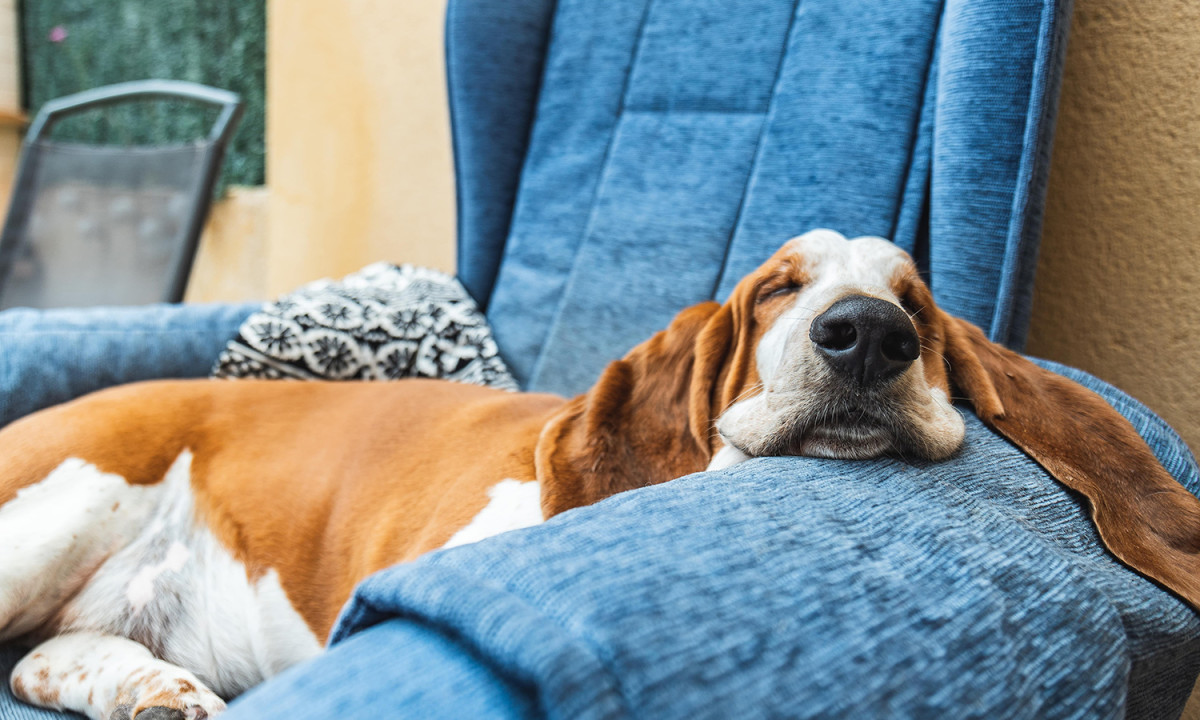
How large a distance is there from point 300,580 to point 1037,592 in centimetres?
129

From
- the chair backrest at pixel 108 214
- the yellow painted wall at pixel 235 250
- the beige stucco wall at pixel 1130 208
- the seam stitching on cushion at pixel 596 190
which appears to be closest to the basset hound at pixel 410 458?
the seam stitching on cushion at pixel 596 190

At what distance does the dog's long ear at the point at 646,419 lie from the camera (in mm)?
1317

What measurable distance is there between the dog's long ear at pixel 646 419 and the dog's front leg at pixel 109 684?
67 centimetres

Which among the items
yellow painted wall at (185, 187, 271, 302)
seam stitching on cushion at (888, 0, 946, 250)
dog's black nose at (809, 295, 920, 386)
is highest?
seam stitching on cushion at (888, 0, 946, 250)

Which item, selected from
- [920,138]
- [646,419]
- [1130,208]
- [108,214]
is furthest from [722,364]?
[108,214]

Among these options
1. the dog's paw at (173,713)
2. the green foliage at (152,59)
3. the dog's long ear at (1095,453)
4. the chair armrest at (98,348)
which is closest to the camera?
the dog's long ear at (1095,453)

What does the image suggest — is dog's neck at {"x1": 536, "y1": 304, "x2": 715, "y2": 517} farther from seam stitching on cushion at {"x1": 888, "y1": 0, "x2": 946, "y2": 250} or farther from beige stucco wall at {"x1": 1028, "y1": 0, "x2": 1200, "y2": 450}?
beige stucco wall at {"x1": 1028, "y1": 0, "x2": 1200, "y2": 450}

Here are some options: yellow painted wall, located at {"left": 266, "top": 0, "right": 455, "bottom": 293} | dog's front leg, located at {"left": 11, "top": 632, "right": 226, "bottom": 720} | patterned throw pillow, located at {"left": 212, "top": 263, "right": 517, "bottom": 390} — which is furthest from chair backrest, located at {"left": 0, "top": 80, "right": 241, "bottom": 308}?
dog's front leg, located at {"left": 11, "top": 632, "right": 226, "bottom": 720}

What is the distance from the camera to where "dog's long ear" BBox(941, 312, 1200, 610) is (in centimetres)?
101

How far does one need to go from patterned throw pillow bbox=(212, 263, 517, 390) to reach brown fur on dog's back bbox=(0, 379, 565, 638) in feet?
0.71

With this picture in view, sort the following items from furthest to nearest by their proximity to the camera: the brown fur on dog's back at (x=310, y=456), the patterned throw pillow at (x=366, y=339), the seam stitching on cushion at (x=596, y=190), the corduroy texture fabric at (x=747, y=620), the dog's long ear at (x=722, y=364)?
1. the seam stitching on cushion at (x=596, y=190)
2. the patterned throw pillow at (x=366, y=339)
3. the brown fur on dog's back at (x=310, y=456)
4. the dog's long ear at (x=722, y=364)
5. the corduroy texture fabric at (x=747, y=620)

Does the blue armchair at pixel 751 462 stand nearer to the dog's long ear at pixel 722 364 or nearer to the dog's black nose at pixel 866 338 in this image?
the dog's black nose at pixel 866 338

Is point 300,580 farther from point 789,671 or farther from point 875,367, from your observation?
point 789,671

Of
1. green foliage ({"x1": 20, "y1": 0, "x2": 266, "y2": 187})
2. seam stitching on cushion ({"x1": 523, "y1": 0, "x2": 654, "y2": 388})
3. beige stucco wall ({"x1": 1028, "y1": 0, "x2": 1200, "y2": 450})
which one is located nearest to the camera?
beige stucco wall ({"x1": 1028, "y1": 0, "x2": 1200, "y2": 450})
